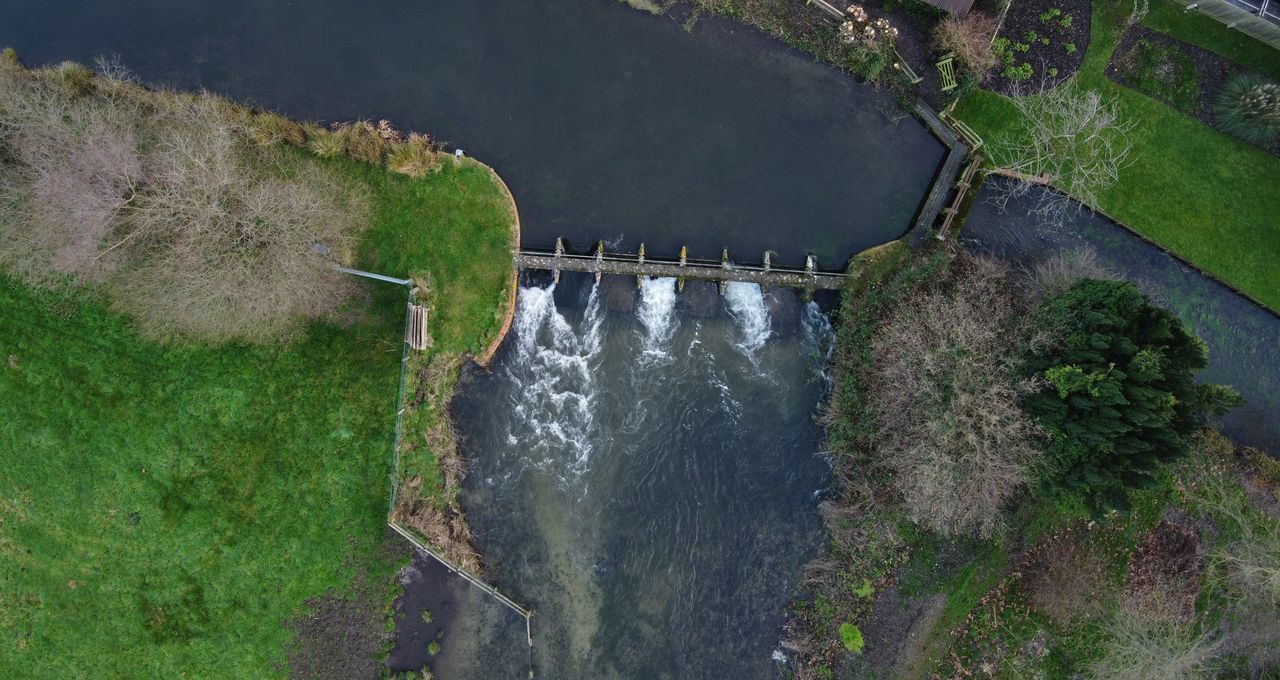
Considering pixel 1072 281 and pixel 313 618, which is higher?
pixel 1072 281

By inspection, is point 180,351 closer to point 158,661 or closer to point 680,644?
point 158,661

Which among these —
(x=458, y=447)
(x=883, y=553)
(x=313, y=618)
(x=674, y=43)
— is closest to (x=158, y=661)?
(x=313, y=618)

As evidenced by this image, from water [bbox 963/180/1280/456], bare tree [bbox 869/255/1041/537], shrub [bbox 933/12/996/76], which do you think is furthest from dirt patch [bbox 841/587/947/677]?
shrub [bbox 933/12/996/76]

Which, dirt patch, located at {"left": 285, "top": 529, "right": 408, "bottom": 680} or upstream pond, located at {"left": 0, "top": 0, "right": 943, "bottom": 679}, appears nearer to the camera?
dirt patch, located at {"left": 285, "top": 529, "right": 408, "bottom": 680}

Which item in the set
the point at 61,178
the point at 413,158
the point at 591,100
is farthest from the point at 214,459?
the point at 591,100

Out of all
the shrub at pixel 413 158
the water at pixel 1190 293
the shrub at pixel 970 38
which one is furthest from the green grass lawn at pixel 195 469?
the water at pixel 1190 293

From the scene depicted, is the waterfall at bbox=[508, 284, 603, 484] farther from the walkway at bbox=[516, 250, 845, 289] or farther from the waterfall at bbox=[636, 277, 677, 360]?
the waterfall at bbox=[636, 277, 677, 360]

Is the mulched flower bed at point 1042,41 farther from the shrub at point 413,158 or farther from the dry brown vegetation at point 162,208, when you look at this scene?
the dry brown vegetation at point 162,208
